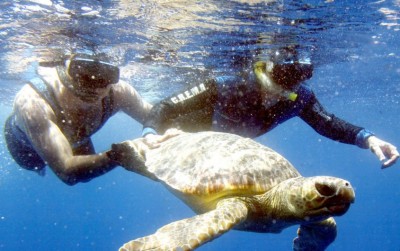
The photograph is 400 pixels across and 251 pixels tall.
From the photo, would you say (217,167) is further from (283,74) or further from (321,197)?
(283,74)

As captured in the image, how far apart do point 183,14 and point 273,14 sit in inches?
84.7

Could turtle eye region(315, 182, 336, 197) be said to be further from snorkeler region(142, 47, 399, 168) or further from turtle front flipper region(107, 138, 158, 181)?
snorkeler region(142, 47, 399, 168)

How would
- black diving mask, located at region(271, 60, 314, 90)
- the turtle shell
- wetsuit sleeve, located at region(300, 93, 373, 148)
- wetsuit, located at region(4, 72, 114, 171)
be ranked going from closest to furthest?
the turtle shell
wetsuit, located at region(4, 72, 114, 171)
wetsuit sleeve, located at region(300, 93, 373, 148)
black diving mask, located at region(271, 60, 314, 90)

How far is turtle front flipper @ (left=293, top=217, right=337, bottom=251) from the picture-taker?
4.46m

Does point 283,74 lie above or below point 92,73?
above

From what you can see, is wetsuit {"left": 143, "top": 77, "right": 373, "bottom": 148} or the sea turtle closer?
the sea turtle

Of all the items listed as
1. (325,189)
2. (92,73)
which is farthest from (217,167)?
(92,73)

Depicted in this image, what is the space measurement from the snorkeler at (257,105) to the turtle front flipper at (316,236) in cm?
174

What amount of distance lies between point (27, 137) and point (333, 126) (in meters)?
5.49

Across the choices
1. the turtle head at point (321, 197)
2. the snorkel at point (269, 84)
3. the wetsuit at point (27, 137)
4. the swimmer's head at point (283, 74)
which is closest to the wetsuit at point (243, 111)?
the snorkel at point (269, 84)

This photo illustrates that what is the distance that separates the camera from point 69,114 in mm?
5414

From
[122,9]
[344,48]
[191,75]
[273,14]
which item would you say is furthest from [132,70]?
[344,48]

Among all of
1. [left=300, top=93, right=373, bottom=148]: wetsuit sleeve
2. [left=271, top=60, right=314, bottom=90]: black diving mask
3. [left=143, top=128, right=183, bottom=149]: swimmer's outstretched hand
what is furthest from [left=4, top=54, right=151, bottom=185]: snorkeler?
[left=300, top=93, right=373, bottom=148]: wetsuit sleeve

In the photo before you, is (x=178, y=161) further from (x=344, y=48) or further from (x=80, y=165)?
(x=344, y=48)
